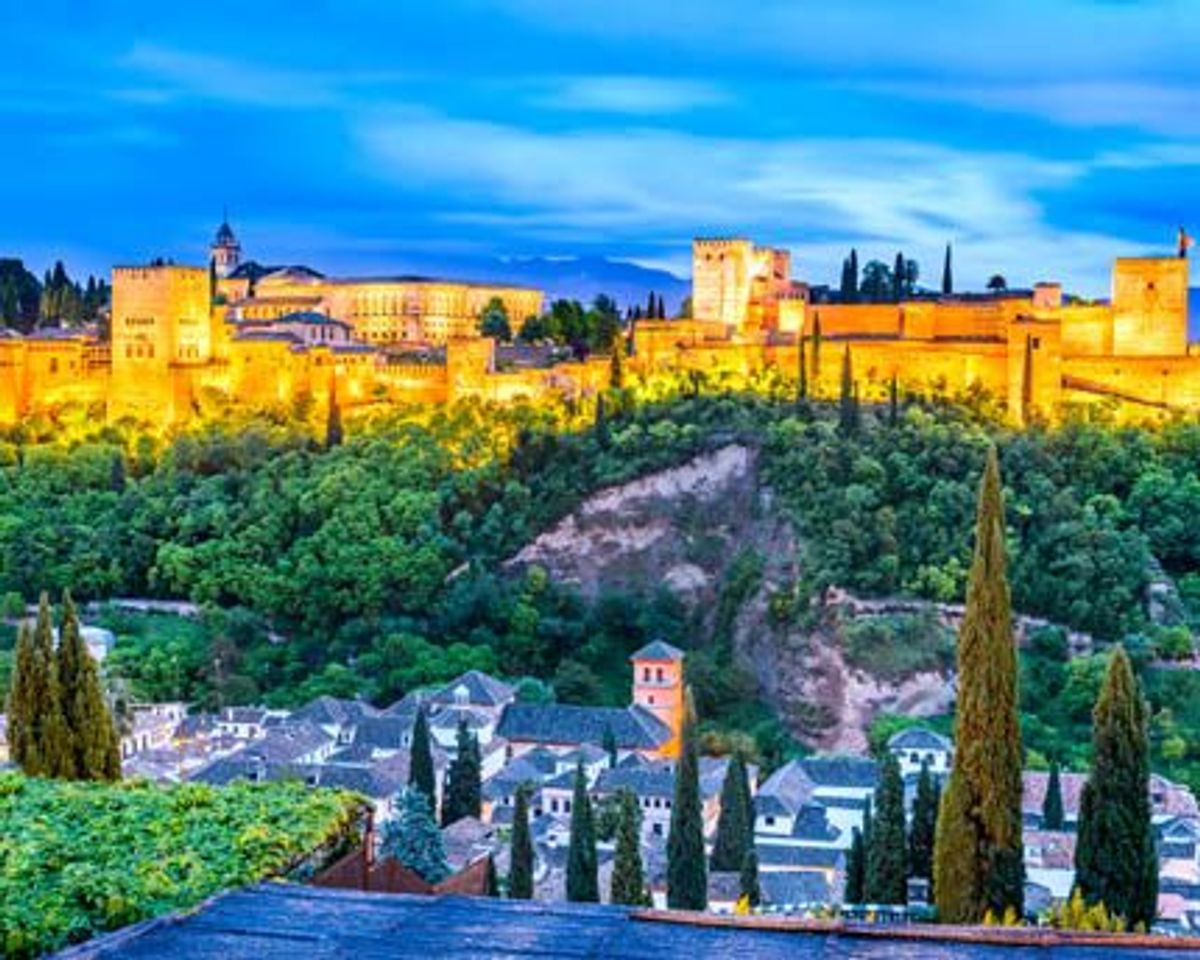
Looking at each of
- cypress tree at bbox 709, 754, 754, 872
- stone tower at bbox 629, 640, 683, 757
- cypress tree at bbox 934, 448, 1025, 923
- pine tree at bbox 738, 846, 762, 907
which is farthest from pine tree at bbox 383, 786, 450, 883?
stone tower at bbox 629, 640, 683, 757

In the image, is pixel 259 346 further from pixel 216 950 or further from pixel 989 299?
pixel 216 950

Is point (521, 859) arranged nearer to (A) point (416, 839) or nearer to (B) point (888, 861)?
(A) point (416, 839)

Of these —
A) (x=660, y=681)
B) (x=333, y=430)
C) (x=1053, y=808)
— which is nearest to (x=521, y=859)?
(x=1053, y=808)

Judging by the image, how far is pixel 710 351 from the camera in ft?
156

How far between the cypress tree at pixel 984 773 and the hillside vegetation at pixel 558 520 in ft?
67.0

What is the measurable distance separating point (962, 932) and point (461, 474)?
40009 mm

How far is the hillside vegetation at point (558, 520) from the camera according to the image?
123 feet

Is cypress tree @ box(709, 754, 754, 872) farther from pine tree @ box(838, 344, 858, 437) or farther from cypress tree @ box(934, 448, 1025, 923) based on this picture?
pine tree @ box(838, 344, 858, 437)

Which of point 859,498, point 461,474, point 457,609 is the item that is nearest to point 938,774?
point 859,498

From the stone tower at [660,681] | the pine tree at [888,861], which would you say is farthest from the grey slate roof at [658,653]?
the pine tree at [888,861]

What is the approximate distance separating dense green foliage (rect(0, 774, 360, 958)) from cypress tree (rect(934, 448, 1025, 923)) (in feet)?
20.2

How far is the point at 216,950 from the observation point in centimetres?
554

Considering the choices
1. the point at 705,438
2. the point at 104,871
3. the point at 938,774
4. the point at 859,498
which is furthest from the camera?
the point at 705,438

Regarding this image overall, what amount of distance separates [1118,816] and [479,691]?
23.4 meters
